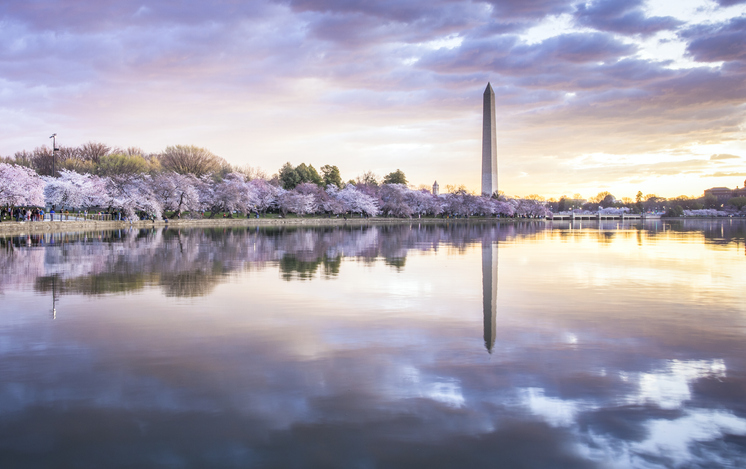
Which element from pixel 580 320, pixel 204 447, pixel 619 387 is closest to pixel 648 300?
pixel 580 320

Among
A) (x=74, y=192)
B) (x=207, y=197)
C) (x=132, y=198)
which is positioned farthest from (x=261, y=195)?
(x=74, y=192)

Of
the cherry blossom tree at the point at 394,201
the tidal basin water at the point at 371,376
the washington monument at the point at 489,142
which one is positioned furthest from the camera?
the cherry blossom tree at the point at 394,201

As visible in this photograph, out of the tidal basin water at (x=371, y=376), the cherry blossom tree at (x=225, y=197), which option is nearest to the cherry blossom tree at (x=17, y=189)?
the cherry blossom tree at (x=225, y=197)

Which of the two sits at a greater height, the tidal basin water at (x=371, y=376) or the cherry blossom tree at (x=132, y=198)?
the cherry blossom tree at (x=132, y=198)

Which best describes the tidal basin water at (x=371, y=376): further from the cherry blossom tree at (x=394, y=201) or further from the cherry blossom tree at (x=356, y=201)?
the cherry blossom tree at (x=394, y=201)

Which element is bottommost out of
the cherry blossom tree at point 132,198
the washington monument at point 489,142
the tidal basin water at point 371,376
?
the tidal basin water at point 371,376

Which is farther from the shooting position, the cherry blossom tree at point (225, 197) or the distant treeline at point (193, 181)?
the cherry blossom tree at point (225, 197)

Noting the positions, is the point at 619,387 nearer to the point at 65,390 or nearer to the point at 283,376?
the point at 283,376
